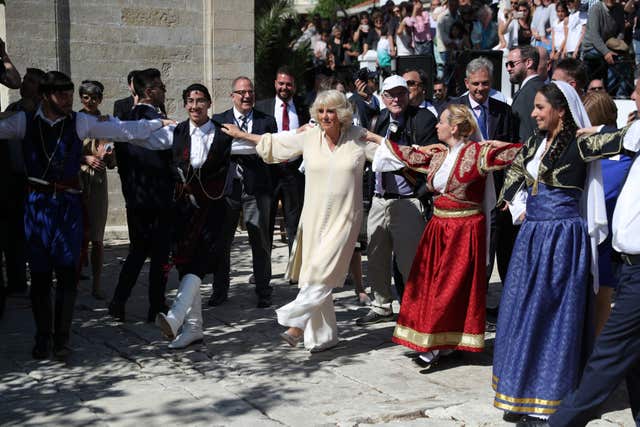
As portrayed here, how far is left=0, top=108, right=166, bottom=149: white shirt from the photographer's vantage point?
6.41 metres

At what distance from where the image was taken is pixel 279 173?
8547 mm

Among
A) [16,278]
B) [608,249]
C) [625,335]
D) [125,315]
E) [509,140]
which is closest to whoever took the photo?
[625,335]

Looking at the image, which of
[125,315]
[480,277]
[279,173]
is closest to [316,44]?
[279,173]

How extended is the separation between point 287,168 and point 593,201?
3944 mm

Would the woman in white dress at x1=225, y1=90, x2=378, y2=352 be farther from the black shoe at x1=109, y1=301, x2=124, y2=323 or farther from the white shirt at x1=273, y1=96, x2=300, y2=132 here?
the white shirt at x1=273, y1=96, x2=300, y2=132

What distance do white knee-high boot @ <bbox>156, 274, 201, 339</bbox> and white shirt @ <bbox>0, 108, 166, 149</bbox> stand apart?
1.13 m

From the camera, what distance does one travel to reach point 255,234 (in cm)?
A: 820

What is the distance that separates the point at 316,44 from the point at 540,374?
1593 centimetres

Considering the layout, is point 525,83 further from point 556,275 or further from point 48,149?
point 48,149

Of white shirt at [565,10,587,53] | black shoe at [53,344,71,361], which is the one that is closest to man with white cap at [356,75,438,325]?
black shoe at [53,344,71,361]

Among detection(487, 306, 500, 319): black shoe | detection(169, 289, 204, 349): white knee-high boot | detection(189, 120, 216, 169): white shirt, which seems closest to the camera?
detection(169, 289, 204, 349): white knee-high boot

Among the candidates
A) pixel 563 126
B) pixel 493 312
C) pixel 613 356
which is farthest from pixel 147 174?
pixel 613 356

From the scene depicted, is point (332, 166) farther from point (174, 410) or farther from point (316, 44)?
point (316, 44)

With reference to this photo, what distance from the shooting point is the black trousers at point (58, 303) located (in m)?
6.45
